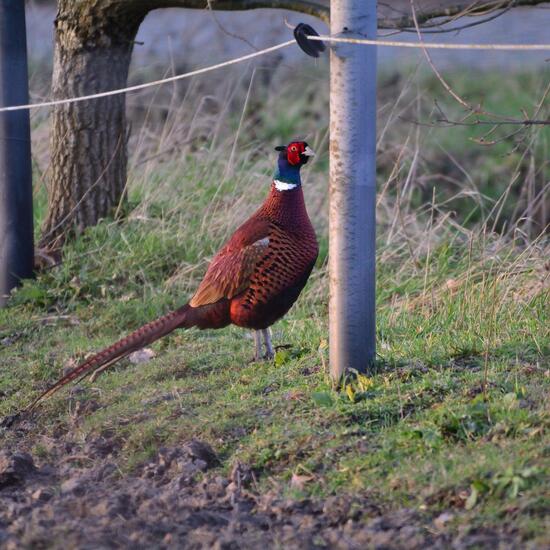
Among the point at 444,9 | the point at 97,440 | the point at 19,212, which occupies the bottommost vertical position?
the point at 97,440

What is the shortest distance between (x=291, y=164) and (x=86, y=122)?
2327mm

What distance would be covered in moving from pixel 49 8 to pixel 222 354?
967 centimetres


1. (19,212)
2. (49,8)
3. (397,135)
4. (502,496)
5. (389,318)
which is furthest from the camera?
(49,8)

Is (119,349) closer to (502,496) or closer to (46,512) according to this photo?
(46,512)

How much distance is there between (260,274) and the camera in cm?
455

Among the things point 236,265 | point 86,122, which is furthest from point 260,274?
point 86,122

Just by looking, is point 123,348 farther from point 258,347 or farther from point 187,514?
point 187,514

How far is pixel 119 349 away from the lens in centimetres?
446

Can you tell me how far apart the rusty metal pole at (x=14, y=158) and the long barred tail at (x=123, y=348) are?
1.77 m

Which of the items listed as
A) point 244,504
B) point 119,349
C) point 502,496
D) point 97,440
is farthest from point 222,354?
point 502,496

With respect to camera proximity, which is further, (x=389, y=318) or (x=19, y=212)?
(x=19, y=212)

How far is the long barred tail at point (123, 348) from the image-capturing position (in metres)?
4.31

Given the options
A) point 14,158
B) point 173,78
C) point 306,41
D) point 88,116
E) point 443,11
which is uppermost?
point 443,11

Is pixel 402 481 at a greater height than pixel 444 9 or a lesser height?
lesser
